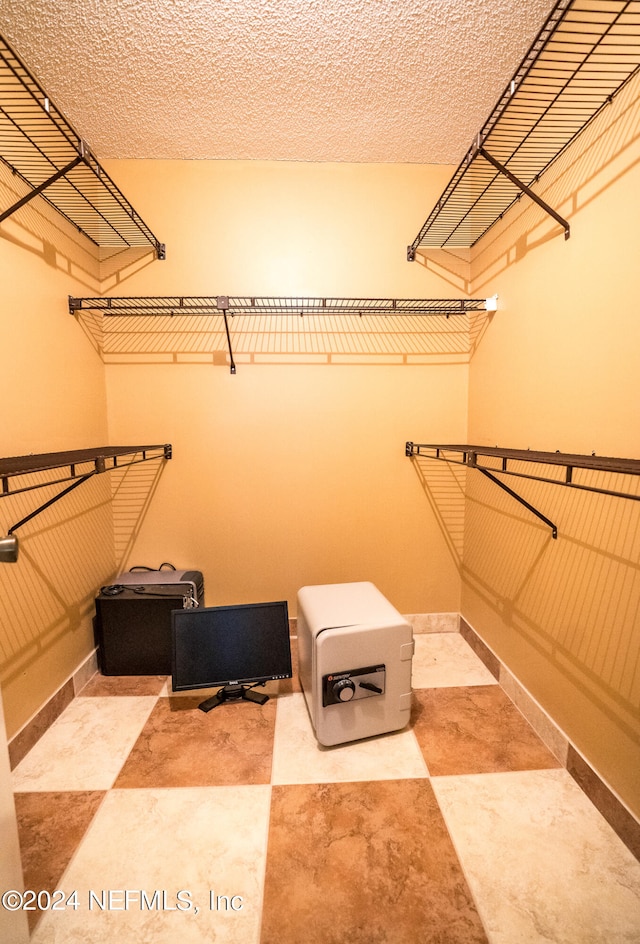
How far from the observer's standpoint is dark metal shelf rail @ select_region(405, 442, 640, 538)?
2.58 ft

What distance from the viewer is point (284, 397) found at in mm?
2008

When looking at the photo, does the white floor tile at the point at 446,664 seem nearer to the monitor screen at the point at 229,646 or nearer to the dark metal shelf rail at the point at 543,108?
the monitor screen at the point at 229,646

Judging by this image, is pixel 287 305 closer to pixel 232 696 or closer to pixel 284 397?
pixel 284 397

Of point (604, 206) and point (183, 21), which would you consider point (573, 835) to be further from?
point (183, 21)

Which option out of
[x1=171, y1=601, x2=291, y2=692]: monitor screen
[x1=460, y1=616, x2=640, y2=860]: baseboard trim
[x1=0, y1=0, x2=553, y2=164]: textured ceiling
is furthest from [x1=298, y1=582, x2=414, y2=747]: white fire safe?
[x1=0, y1=0, x2=553, y2=164]: textured ceiling

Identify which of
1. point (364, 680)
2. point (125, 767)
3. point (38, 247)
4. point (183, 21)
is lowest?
point (125, 767)

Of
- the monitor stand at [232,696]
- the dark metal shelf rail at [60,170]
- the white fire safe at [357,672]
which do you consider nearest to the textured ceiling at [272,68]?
the dark metal shelf rail at [60,170]

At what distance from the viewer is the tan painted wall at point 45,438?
1329 millimetres

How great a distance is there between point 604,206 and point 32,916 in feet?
7.99

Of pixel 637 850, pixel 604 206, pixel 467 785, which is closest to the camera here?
pixel 637 850

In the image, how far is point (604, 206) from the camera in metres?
1.12

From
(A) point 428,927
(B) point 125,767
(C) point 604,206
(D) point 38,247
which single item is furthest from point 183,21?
(A) point 428,927

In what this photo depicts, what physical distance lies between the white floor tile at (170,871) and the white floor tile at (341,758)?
14 cm

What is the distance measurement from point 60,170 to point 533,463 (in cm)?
204
